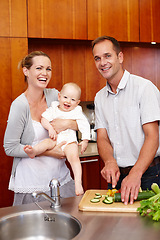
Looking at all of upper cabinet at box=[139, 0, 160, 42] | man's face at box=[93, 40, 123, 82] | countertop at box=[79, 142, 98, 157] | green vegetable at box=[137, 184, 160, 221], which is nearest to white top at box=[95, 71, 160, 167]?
man's face at box=[93, 40, 123, 82]

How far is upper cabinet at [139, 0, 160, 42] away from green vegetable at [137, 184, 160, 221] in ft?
10.2

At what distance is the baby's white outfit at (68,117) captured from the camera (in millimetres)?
2317

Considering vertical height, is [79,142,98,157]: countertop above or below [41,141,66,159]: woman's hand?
below

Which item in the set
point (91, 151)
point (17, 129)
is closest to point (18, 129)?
point (17, 129)

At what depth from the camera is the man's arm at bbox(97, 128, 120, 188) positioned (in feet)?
6.44

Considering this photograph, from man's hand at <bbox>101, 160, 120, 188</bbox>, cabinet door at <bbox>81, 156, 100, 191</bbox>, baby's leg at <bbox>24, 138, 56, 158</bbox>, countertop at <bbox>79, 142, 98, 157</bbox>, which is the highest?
baby's leg at <bbox>24, 138, 56, 158</bbox>

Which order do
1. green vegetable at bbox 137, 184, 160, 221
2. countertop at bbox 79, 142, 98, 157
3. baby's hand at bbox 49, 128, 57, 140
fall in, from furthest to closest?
countertop at bbox 79, 142, 98, 157, baby's hand at bbox 49, 128, 57, 140, green vegetable at bbox 137, 184, 160, 221

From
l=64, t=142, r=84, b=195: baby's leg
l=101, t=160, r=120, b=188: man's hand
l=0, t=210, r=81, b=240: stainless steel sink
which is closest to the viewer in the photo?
l=0, t=210, r=81, b=240: stainless steel sink

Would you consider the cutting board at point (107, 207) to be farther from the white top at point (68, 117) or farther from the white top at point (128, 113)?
the white top at point (68, 117)

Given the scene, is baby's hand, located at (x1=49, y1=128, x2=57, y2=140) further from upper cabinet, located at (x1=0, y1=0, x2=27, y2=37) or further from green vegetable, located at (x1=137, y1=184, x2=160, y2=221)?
upper cabinet, located at (x1=0, y1=0, x2=27, y2=37)

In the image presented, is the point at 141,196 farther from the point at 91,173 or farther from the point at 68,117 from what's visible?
the point at 91,173

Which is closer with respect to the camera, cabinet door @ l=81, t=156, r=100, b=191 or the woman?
the woman

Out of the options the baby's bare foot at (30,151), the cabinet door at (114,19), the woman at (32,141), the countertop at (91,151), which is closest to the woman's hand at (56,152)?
the woman at (32,141)

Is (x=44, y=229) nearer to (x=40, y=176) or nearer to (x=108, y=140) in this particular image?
(x=40, y=176)
